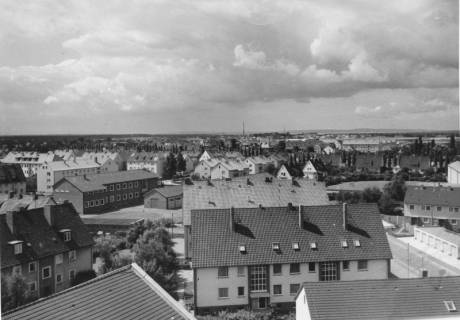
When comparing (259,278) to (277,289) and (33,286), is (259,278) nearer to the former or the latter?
(277,289)

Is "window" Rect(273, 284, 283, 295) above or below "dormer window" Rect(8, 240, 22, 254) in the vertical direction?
below

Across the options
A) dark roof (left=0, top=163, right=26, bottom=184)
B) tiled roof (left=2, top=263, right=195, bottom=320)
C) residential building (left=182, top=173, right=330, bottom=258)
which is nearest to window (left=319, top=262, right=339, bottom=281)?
residential building (left=182, top=173, right=330, bottom=258)

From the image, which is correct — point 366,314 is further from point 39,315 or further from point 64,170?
point 64,170

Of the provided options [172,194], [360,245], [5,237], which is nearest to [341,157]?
[172,194]

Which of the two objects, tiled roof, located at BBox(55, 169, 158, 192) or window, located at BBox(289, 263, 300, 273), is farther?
tiled roof, located at BBox(55, 169, 158, 192)

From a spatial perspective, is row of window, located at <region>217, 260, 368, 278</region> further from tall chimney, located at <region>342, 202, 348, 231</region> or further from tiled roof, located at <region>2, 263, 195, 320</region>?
tiled roof, located at <region>2, 263, 195, 320</region>

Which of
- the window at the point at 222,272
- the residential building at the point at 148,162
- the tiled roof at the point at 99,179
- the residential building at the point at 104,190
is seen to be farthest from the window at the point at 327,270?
the residential building at the point at 148,162
